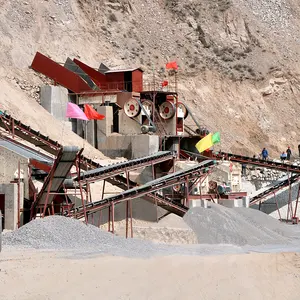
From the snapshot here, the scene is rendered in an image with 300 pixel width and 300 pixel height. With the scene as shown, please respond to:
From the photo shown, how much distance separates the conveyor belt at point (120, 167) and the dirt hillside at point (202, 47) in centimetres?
1548

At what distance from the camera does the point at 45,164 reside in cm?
3306

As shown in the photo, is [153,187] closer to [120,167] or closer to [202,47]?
[120,167]

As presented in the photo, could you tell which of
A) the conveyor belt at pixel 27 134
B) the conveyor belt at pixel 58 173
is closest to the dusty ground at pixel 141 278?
the conveyor belt at pixel 58 173

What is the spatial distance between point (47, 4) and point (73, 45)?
4.44 metres

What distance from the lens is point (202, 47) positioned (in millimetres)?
69312

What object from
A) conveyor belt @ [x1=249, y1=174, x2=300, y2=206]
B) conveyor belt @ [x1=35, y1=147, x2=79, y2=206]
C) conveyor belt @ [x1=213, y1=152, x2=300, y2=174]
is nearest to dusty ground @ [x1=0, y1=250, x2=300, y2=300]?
conveyor belt @ [x1=35, y1=147, x2=79, y2=206]

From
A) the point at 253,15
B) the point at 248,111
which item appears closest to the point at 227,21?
the point at 253,15

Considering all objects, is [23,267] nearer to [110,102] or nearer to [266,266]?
[266,266]

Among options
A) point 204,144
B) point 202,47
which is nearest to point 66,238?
point 204,144

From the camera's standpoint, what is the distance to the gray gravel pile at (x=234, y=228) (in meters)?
31.4

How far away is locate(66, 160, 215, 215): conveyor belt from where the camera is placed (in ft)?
108

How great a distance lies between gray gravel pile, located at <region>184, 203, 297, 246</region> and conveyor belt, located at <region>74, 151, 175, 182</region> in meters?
3.75

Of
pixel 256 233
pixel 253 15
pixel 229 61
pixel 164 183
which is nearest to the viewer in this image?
pixel 256 233

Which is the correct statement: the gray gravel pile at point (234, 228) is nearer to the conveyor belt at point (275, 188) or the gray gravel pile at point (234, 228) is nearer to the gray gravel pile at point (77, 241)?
the gray gravel pile at point (77, 241)
